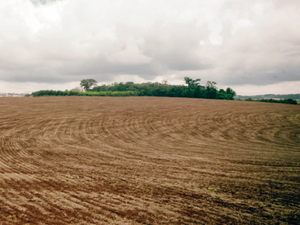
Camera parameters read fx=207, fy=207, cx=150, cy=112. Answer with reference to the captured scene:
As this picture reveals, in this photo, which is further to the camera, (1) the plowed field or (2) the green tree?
(2) the green tree

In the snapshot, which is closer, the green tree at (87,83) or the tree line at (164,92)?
the tree line at (164,92)

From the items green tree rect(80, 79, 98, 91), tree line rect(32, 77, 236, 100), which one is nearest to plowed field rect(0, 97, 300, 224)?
tree line rect(32, 77, 236, 100)

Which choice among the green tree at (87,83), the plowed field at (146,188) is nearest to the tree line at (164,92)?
the green tree at (87,83)

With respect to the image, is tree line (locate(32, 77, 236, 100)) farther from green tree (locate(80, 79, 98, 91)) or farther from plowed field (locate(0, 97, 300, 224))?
plowed field (locate(0, 97, 300, 224))

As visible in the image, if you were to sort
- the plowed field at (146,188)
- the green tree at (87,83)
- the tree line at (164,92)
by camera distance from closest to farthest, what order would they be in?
the plowed field at (146,188), the tree line at (164,92), the green tree at (87,83)

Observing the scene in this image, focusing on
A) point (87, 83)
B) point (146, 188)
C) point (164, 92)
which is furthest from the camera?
point (87, 83)

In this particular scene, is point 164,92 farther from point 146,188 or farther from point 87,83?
point 146,188

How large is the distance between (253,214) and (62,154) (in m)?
7.02

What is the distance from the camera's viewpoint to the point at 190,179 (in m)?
5.51

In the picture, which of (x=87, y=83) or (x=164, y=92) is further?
(x=87, y=83)

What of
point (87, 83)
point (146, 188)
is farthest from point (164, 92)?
point (146, 188)

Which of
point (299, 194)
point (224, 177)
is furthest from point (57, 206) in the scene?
point (299, 194)

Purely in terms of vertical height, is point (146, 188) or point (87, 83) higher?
point (87, 83)

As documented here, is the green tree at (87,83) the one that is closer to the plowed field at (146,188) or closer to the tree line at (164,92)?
the tree line at (164,92)
